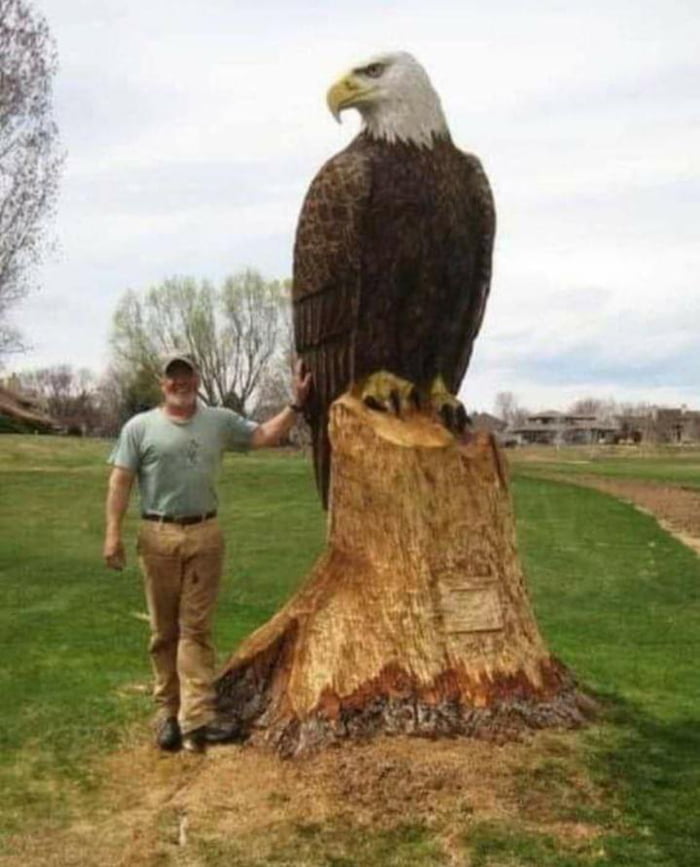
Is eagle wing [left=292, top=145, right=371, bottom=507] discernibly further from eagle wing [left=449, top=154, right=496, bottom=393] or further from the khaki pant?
the khaki pant

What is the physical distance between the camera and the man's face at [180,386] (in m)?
5.14

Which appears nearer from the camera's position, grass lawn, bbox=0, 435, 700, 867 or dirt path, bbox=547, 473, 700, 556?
grass lawn, bbox=0, 435, 700, 867

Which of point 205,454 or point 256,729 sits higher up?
point 205,454

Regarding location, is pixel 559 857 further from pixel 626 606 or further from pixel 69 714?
pixel 626 606

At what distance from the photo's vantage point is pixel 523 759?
4.92 m

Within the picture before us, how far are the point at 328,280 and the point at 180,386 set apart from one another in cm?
102

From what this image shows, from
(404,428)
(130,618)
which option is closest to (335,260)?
(404,428)

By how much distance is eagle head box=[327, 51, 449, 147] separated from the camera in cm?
558

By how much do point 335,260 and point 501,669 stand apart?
207 cm

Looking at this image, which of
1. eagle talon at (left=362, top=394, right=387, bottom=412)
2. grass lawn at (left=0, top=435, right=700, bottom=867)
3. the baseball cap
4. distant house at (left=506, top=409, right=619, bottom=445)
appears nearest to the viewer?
grass lawn at (left=0, top=435, right=700, bottom=867)

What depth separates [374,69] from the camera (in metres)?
5.64

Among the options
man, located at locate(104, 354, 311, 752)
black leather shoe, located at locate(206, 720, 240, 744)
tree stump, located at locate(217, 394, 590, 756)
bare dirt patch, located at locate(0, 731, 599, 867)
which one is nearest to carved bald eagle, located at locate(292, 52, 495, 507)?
tree stump, located at locate(217, 394, 590, 756)

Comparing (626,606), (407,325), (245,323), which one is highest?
(245,323)

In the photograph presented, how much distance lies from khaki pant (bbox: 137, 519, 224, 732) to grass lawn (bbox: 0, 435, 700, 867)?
0.55m
